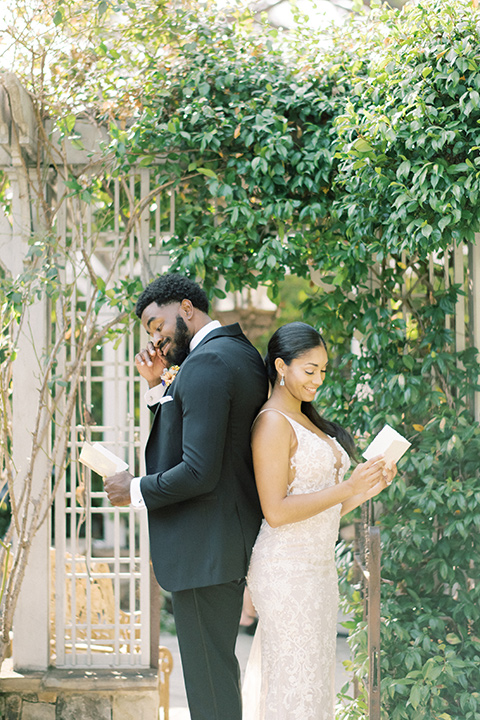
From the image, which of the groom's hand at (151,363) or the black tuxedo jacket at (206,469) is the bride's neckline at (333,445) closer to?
the black tuxedo jacket at (206,469)

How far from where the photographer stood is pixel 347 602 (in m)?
3.30

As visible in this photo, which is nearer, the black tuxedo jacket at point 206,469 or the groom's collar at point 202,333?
the black tuxedo jacket at point 206,469

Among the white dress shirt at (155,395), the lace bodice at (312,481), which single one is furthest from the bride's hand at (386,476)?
the white dress shirt at (155,395)

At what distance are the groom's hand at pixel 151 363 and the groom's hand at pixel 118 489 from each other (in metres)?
0.42

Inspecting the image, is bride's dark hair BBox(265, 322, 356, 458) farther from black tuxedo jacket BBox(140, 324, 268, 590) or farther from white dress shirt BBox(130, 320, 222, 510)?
white dress shirt BBox(130, 320, 222, 510)

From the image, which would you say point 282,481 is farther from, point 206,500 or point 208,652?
point 208,652

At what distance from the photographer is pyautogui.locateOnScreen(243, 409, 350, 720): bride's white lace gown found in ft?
7.47

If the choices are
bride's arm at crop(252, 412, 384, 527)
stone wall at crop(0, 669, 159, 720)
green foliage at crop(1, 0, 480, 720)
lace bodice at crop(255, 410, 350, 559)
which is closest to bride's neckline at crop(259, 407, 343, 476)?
lace bodice at crop(255, 410, 350, 559)

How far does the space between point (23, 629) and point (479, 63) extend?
3.15 meters

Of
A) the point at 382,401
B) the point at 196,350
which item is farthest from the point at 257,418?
the point at 382,401

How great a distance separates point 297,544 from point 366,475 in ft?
1.06

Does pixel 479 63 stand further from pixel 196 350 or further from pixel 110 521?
pixel 110 521

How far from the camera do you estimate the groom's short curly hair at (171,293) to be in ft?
8.07

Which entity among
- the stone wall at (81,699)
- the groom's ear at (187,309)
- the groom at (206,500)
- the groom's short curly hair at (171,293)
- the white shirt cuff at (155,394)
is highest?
the groom's short curly hair at (171,293)
